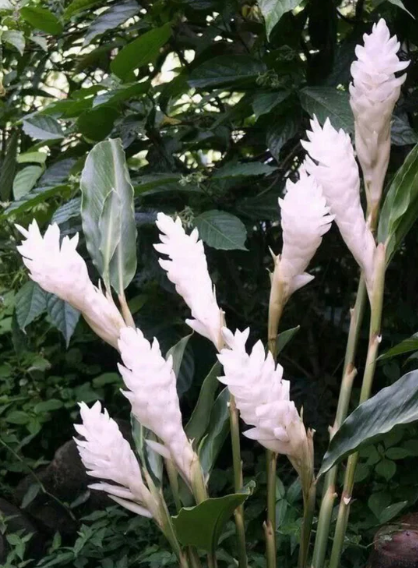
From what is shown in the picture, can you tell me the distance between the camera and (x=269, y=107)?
3.91 feet

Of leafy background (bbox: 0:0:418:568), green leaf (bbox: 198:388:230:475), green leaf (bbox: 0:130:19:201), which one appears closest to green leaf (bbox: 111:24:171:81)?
leafy background (bbox: 0:0:418:568)

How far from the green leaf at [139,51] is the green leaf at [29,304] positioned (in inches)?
15.2

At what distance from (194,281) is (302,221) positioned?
0.12 metres

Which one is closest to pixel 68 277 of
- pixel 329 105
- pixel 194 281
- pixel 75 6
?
pixel 194 281

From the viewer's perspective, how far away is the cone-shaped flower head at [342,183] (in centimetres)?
83

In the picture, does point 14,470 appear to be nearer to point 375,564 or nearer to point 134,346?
point 375,564

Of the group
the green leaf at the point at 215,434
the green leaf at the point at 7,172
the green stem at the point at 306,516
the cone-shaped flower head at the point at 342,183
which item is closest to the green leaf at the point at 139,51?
the green leaf at the point at 7,172

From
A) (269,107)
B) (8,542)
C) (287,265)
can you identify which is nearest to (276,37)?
(269,107)

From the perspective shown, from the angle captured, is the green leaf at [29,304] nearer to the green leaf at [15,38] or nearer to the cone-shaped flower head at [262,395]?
the green leaf at [15,38]

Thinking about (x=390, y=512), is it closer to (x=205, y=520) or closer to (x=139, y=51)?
(x=205, y=520)

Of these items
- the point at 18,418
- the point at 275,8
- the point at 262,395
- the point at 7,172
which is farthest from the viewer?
the point at 18,418

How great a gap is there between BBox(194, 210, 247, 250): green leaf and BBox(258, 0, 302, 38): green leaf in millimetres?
322

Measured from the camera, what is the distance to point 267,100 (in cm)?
121

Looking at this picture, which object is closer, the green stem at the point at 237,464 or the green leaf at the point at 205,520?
the green leaf at the point at 205,520
